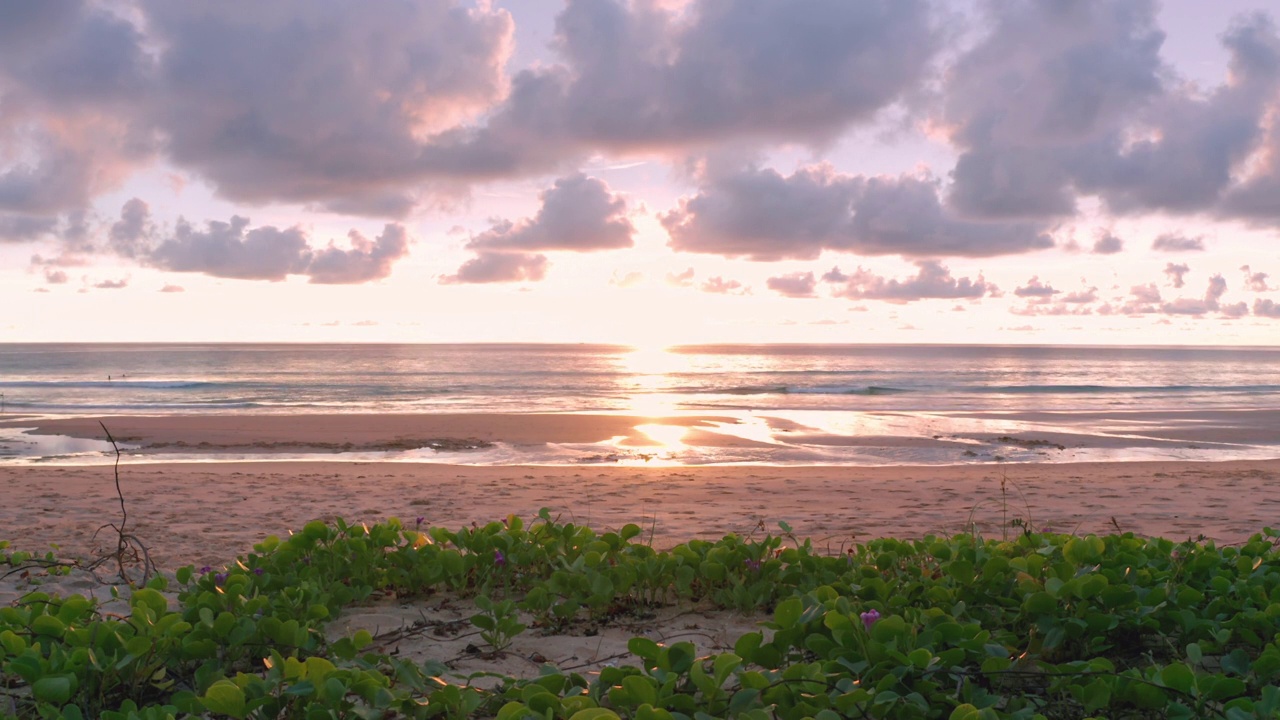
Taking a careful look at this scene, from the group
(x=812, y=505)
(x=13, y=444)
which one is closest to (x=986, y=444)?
(x=812, y=505)

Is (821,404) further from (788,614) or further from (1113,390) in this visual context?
(788,614)

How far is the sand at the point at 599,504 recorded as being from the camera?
3.51 m

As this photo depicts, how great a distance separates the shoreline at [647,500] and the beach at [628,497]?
1.0 inches

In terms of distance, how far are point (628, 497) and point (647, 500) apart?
32 cm

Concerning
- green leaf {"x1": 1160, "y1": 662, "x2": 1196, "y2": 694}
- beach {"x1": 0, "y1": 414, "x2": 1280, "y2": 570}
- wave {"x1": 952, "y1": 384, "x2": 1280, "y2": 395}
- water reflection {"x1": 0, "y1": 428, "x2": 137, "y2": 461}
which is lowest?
water reflection {"x1": 0, "y1": 428, "x2": 137, "y2": 461}

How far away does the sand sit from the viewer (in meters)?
3.51

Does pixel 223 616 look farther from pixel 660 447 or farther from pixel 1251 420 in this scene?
pixel 1251 420

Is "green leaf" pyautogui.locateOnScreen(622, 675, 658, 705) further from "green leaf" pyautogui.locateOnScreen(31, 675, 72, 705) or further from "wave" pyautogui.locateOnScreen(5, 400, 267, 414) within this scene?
"wave" pyautogui.locateOnScreen(5, 400, 267, 414)

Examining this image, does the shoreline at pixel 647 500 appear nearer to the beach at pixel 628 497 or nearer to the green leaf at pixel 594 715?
the beach at pixel 628 497

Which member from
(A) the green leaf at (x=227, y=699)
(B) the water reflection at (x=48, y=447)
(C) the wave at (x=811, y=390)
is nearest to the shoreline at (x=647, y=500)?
(B) the water reflection at (x=48, y=447)

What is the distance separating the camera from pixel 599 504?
910 centimetres

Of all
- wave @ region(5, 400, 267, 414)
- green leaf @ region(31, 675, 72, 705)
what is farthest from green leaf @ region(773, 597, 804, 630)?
wave @ region(5, 400, 267, 414)

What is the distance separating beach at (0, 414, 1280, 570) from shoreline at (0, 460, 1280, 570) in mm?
26

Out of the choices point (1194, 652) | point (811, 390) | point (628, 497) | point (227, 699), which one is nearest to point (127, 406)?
point (628, 497)
